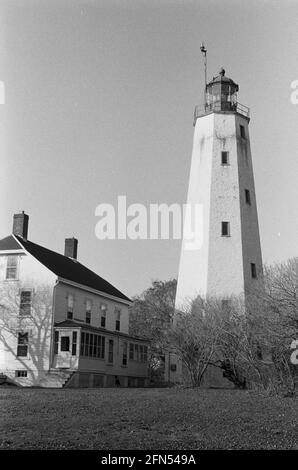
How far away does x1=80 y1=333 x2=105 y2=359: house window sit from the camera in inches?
1225

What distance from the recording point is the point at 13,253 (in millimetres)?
33062

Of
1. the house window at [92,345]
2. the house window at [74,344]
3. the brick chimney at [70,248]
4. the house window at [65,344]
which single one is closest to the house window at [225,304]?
the house window at [92,345]

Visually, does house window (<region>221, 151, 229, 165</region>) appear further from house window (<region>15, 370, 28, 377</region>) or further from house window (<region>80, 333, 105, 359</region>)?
house window (<region>15, 370, 28, 377</region>)

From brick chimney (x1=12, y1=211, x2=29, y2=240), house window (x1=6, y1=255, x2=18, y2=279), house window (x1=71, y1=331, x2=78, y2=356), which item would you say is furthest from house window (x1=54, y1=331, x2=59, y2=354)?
brick chimney (x1=12, y1=211, x2=29, y2=240)

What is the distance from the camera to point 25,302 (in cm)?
3250

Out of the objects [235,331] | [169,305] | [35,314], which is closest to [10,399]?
[235,331]

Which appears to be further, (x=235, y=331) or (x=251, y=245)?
(x=251, y=245)

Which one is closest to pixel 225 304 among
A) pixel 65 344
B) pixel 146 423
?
pixel 65 344

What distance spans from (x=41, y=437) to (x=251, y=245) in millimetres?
21889

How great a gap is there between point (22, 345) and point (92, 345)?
11.9 ft

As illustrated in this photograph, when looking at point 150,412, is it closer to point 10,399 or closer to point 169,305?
point 10,399

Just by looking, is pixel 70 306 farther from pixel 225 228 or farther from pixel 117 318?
pixel 225 228
